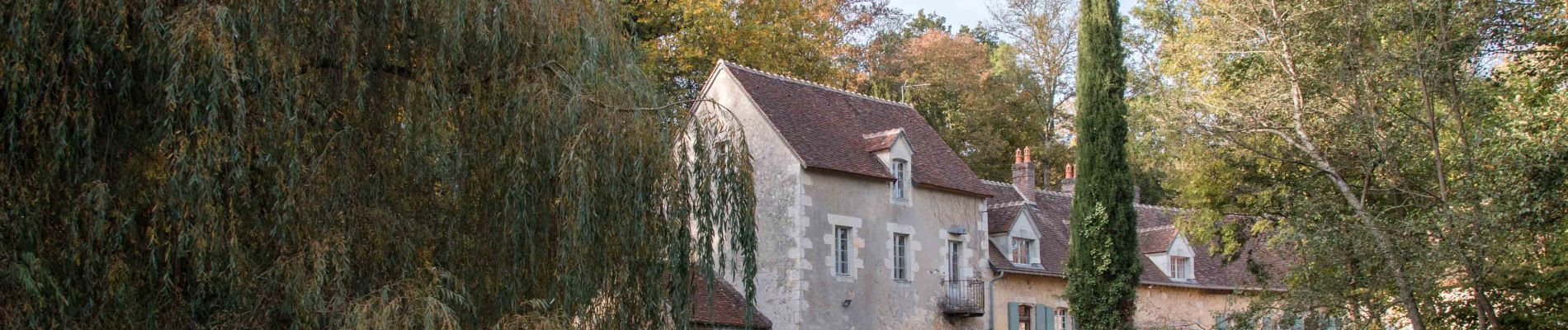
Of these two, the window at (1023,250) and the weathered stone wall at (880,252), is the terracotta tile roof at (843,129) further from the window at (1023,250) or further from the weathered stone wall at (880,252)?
the window at (1023,250)

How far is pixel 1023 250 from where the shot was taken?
23.5 metres

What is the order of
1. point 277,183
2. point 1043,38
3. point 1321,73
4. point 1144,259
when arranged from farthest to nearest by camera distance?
1. point 1043,38
2. point 1144,259
3. point 1321,73
4. point 277,183

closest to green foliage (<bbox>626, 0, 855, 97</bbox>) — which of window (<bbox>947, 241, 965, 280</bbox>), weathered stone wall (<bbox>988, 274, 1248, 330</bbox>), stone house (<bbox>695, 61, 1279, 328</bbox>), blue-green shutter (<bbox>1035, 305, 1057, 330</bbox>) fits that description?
stone house (<bbox>695, 61, 1279, 328</bbox>)

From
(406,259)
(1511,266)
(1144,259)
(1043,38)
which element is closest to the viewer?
(406,259)

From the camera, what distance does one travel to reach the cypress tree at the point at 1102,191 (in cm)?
1966

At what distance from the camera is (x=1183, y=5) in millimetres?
20438

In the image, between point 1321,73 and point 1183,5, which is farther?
point 1183,5

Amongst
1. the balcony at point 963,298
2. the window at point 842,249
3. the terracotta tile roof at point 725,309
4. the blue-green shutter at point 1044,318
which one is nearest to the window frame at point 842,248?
the window at point 842,249

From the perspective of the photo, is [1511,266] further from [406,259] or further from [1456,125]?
[406,259]

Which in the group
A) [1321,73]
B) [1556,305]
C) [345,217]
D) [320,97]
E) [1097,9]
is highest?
[1097,9]

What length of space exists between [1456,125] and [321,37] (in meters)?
11.5

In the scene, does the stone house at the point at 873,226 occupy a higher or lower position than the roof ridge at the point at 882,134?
lower

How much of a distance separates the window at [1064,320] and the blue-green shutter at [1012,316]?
195 centimetres

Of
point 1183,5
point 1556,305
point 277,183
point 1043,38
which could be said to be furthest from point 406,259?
point 1043,38
